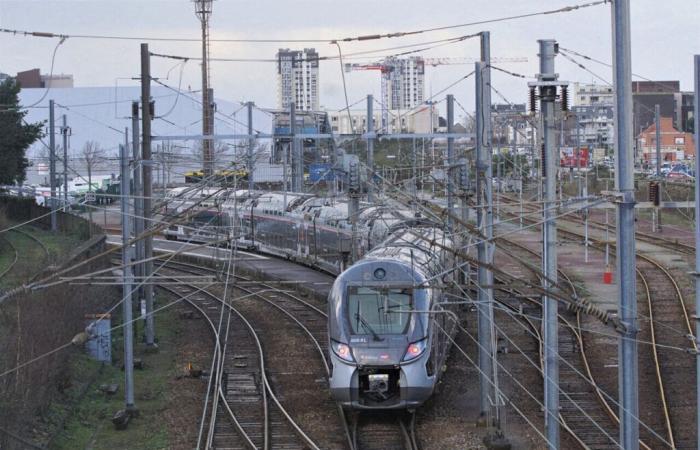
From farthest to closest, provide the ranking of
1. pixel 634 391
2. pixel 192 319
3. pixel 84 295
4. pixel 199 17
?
pixel 199 17
pixel 192 319
pixel 84 295
pixel 634 391

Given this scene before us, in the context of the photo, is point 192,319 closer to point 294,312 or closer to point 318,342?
point 294,312

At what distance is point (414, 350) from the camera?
14.8 meters

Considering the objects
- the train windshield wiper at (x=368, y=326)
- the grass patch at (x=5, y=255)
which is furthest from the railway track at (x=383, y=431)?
the grass patch at (x=5, y=255)

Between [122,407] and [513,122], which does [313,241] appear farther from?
[122,407]

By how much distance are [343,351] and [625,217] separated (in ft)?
22.4

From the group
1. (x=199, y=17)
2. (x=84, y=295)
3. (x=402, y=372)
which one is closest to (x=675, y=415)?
(x=402, y=372)

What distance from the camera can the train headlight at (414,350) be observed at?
14.7 m

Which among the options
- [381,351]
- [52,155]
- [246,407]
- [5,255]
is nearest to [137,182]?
[246,407]

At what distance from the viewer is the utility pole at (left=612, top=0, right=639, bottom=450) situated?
868 centimetres

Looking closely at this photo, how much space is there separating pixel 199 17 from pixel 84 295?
35.0m

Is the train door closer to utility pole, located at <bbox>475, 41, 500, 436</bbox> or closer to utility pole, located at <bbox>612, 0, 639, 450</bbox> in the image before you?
utility pole, located at <bbox>475, 41, 500, 436</bbox>

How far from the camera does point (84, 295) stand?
64.8ft

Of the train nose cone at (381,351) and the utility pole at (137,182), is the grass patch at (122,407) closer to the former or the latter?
the utility pole at (137,182)

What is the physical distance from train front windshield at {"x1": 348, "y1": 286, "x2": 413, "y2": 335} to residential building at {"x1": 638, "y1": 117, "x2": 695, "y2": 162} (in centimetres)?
5275
